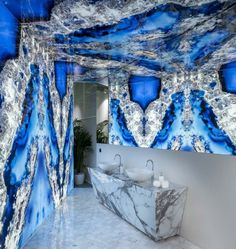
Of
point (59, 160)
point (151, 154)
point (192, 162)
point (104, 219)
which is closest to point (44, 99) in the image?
point (59, 160)

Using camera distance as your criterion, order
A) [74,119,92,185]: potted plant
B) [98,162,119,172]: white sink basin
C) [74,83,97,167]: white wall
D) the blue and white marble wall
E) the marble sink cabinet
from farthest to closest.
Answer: [74,119,92,185]: potted plant < [74,83,97,167]: white wall < [98,162,119,172]: white sink basin < the marble sink cabinet < the blue and white marble wall

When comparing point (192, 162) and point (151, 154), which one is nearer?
point (192, 162)

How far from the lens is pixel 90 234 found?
2.90 meters

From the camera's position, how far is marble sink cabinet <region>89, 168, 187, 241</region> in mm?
2572

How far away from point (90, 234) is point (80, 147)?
265 cm

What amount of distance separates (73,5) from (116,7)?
0.43 meters

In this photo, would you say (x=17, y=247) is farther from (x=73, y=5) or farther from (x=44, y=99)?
(x=73, y=5)

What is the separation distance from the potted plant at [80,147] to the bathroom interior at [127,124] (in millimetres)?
466

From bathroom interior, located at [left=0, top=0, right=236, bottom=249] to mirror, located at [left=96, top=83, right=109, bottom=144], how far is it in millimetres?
398

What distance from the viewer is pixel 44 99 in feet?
11.1

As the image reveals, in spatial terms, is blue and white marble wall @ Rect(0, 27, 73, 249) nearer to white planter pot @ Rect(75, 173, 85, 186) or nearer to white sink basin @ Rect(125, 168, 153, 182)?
white planter pot @ Rect(75, 173, 85, 186)

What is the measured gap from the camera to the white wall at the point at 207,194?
223 cm

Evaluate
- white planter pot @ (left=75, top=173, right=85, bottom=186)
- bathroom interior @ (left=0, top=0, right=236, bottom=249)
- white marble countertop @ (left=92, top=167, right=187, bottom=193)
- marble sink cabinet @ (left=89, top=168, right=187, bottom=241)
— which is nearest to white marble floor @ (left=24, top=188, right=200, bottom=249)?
bathroom interior @ (left=0, top=0, right=236, bottom=249)

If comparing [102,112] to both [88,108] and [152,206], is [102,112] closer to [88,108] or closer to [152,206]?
[88,108]
